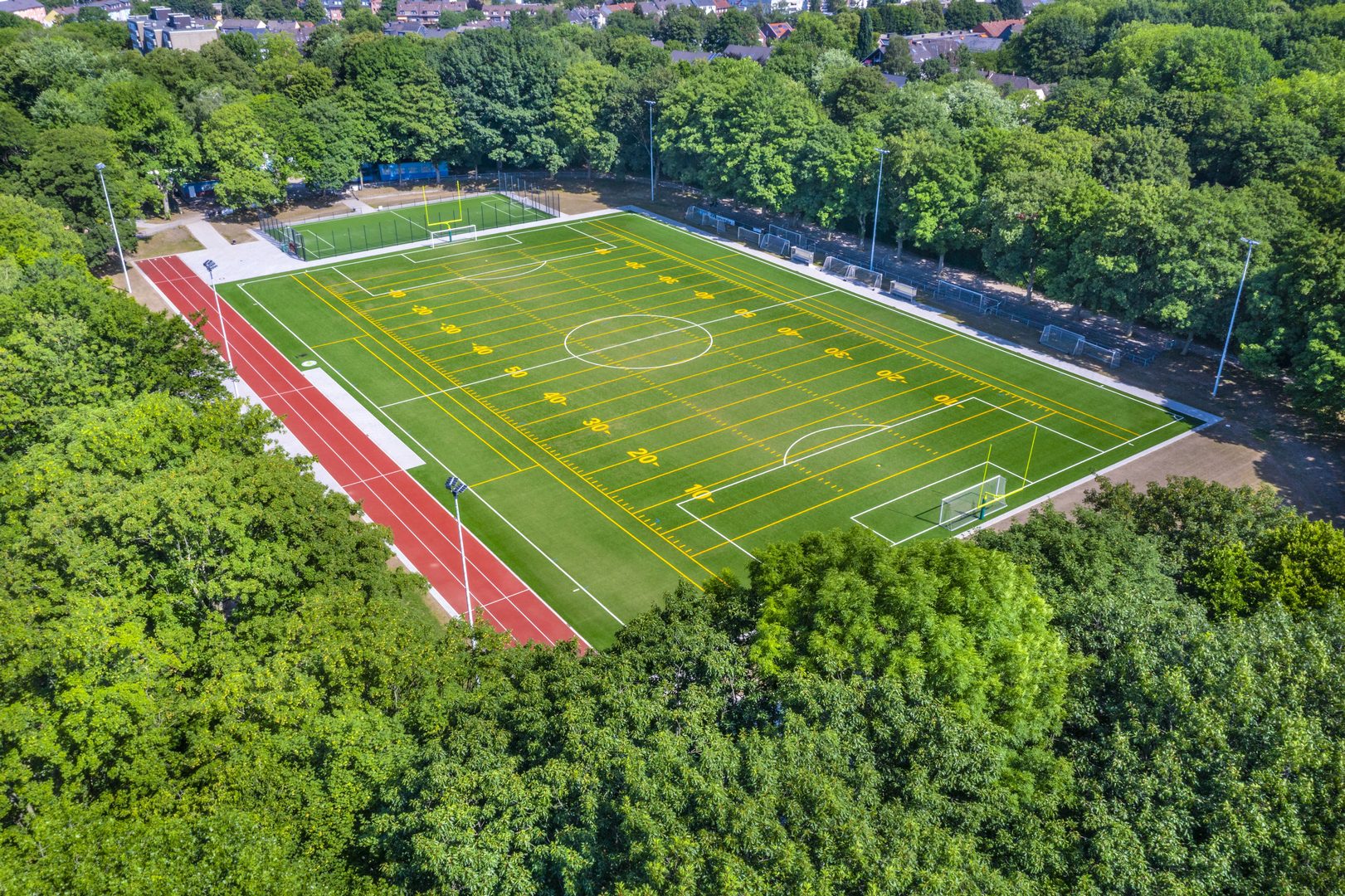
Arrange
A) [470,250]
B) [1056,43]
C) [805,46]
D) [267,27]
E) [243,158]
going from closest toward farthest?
1. [470,250]
2. [243,158]
3. [805,46]
4. [1056,43]
5. [267,27]

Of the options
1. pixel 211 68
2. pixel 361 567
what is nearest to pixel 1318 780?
pixel 361 567

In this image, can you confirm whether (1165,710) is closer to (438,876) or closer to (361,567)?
(438,876)

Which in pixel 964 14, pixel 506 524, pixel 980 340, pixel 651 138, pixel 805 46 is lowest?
pixel 506 524

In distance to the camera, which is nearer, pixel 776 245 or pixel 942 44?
pixel 776 245

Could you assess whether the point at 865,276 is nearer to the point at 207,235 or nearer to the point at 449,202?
the point at 449,202

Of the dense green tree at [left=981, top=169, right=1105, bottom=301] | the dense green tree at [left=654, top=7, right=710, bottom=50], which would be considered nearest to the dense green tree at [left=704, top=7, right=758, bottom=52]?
the dense green tree at [left=654, top=7, right=710, bottom=50]

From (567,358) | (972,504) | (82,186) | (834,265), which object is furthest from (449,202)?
(972,504)

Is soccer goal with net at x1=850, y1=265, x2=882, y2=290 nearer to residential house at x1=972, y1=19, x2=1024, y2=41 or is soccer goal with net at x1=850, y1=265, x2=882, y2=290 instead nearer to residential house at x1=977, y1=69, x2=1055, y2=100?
residential house at x1=977, y1=69, x2=1055, y2=100

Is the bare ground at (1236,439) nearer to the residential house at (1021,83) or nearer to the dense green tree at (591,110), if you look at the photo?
the dense green tree at (591,110)
